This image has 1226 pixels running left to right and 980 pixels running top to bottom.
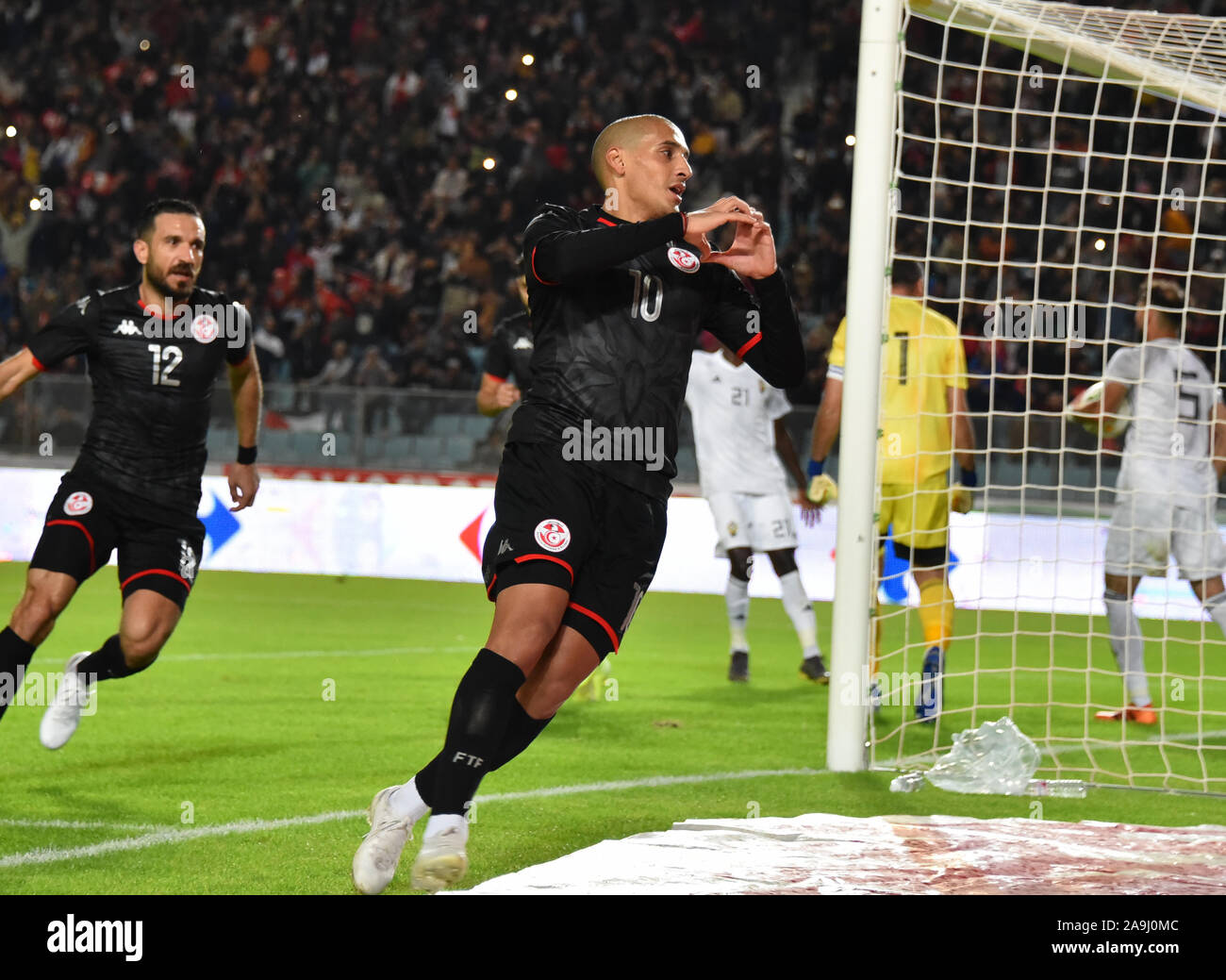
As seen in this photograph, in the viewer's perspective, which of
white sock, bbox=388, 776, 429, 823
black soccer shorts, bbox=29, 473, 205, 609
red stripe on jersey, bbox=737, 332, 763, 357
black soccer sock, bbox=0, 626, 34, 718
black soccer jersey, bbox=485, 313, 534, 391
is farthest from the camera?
black soccer jersey, bbox=485, 313, 534, 391

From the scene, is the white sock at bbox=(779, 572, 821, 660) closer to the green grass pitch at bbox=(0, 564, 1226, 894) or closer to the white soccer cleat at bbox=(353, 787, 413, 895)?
the green grass pitch at bbox=(0, 564, 1226, 894)

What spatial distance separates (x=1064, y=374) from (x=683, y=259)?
10542mm

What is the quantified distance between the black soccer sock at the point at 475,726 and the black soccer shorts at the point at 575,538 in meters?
0.22

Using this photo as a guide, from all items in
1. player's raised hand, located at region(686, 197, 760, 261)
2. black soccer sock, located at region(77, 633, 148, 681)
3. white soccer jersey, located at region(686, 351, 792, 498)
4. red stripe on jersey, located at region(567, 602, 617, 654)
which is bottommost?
black soccer sock, located at region(77, 633, 148, 681)

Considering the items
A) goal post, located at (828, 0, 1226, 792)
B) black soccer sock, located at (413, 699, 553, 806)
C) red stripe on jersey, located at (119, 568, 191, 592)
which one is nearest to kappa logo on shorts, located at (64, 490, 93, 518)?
red stripe on jersey, located at (119, 568, 191, 592)

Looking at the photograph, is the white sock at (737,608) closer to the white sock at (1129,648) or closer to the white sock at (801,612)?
the white sock at (801,612)

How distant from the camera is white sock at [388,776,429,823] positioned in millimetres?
3930

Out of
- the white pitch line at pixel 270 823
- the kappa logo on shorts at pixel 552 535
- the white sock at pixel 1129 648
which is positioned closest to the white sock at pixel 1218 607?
the white sock at pixel 1129 648

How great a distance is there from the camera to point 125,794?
5430mm

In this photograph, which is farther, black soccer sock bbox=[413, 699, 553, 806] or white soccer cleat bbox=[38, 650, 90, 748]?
white soccer cleat bbox=[38, 650, 90, 748]

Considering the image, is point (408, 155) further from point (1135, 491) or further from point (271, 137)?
point (1135, 491)

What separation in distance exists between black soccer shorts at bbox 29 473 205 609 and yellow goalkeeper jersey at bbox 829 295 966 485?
3109mm

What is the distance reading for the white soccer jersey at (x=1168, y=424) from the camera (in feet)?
24.2

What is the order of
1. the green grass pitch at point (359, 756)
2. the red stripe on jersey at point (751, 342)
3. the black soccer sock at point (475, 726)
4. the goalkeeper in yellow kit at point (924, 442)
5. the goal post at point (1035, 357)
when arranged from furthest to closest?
the goalkeeper in yellow kit at point (924, 442), the goal post at point (1035, 357), the green grass pitch at point (359, 756), the red stripe on jersey at point (751, 342), the black soccer sock at point (475, 726)
